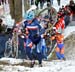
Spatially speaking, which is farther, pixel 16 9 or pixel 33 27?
pixel 16 9

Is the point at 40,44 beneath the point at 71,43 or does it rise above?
above

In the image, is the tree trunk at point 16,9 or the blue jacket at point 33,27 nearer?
the blue jacket at point 33,27

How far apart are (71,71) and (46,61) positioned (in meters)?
2.52

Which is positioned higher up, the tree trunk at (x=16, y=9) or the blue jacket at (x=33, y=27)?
the blue jacket at (x=33, y=27)

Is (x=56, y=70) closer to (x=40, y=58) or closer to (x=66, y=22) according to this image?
(x=40, y=58)

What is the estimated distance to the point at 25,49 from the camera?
593 inches

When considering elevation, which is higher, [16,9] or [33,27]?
[33,27]

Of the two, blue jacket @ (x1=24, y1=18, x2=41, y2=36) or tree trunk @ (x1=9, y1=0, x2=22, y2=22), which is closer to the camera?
blue jacket @ (x1=24, y1=18, x2=41, y2=36)

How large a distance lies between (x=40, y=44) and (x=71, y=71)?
244 centimetres

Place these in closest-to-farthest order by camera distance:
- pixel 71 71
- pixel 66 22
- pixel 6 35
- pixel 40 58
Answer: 1. pixel 71 71
2. pixel 40 58
3. pixel 6 35
4. pixel 66 22

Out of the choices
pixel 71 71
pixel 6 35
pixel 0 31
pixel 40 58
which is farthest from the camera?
pixel 0 31

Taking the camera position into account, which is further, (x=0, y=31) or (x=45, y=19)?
(x=45, y=19)

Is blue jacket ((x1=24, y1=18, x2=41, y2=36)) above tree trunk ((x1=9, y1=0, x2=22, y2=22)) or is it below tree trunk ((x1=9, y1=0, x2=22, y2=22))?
above

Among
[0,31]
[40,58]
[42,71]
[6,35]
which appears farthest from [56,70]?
[0,31]
